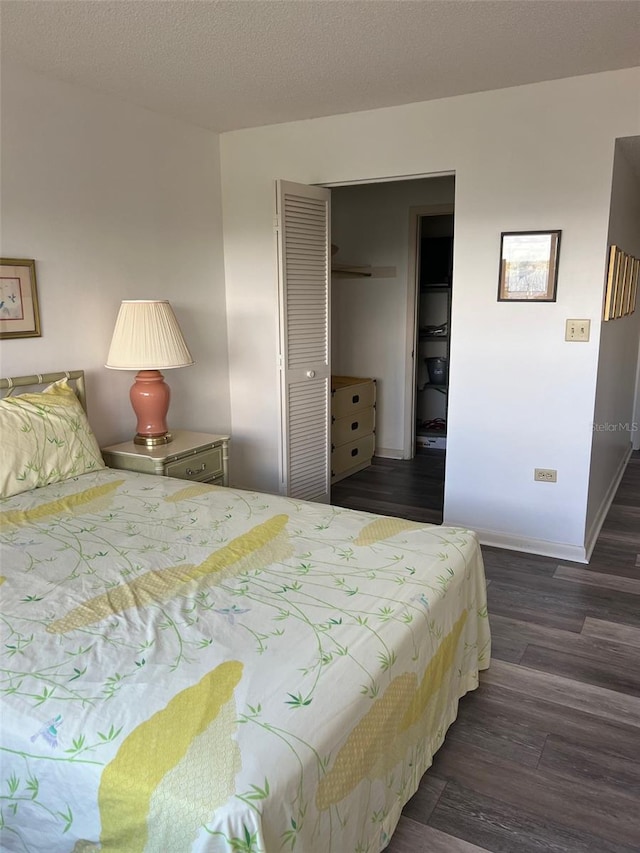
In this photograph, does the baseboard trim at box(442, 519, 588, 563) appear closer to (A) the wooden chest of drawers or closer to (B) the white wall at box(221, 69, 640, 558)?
(B) the white wall at box(221, 69, 640, 558)

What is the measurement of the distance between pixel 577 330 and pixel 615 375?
1163 millimetres

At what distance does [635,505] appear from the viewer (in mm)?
4414

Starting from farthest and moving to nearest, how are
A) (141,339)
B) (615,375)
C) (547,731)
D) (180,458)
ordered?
(615,375) → (180,458) → (141,339) → (547,731)

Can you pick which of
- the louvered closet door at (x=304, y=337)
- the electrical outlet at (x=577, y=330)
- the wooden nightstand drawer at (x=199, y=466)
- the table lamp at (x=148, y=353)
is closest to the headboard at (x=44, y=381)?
the table lamp at (x=148, y=353)

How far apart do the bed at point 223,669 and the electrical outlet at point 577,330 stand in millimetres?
1580

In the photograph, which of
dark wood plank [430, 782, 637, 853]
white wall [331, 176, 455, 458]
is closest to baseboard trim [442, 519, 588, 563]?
dark wood plank [430, 782, 637, 853]

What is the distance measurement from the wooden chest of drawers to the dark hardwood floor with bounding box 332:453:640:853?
202 centimetres

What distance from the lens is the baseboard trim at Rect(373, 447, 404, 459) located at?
589 centimetres

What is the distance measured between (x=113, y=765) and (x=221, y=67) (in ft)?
9.68

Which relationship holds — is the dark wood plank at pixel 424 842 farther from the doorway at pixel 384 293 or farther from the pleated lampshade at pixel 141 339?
the doorway at pixel 384 293

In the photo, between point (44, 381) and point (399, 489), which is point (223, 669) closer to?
point (44, 381)

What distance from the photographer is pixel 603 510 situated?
13.6 ft

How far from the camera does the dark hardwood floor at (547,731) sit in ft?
5.84

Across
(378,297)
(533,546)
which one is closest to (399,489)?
(533,546)
